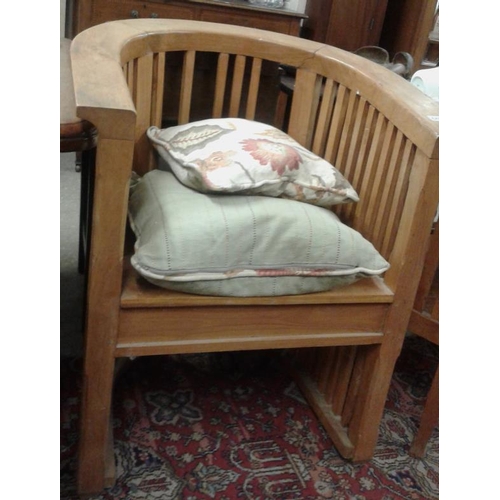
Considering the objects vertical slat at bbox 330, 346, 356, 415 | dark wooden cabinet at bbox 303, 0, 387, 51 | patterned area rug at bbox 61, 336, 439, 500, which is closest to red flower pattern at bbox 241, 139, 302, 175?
vertical slat at bbox 330, 346, 356, 415

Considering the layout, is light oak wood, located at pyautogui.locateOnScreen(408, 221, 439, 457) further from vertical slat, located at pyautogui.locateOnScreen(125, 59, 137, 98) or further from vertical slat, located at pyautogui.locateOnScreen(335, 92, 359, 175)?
vertical slat, located at pyautogui.locateOnScreen(125, 59, 137, 98)

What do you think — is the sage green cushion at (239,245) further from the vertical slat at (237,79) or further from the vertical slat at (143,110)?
the vertical slat at (237,79)

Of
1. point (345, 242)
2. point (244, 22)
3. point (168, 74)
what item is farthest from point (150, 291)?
point (244, 22)

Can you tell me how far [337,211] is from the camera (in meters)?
1.16

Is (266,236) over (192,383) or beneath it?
over

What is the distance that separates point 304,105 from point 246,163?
0.39 m

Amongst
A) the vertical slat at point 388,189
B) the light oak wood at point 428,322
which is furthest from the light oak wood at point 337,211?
the light oak wood at point 428,322

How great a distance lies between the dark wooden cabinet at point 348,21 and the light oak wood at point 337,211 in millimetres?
1277

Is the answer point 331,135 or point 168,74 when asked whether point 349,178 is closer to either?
point 331,135

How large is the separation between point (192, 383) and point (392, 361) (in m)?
0.47

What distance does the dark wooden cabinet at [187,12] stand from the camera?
194 cm

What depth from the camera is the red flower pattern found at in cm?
90

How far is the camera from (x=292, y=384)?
53.5 inches

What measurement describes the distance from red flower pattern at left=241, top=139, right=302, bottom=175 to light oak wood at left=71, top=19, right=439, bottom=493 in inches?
7.1
